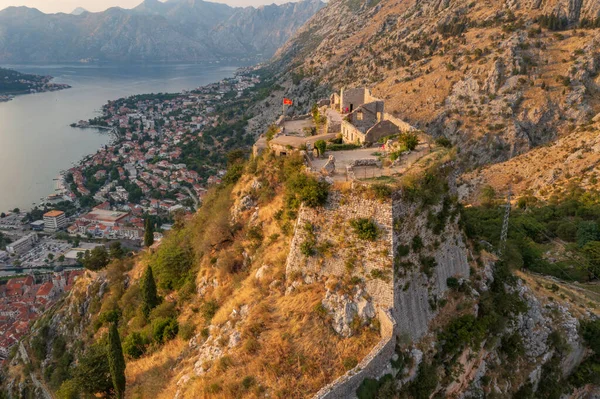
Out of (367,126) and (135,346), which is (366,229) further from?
(135,346)

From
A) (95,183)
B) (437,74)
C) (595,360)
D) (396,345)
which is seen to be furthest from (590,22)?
(95,183)

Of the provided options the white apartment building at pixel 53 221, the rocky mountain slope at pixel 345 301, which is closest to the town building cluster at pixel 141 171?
the white apartment building at pixel 53 221

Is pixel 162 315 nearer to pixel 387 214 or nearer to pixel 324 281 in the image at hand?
pixel 324 281

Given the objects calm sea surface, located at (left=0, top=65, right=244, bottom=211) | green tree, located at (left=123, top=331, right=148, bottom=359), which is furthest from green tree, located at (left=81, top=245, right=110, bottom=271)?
calm sea surface, located at (left=0, top=65, right=244, bottom=211)

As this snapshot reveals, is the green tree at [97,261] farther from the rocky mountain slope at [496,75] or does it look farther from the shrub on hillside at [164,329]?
the rocky mountain slope at [496,75]

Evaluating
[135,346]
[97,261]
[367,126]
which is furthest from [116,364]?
[97,261]

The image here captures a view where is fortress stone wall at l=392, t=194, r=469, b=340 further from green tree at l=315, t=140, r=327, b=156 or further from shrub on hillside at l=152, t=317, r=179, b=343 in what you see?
shrub on hillside at l=152, t=317, r=179, b=343
